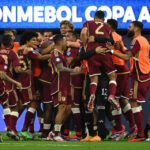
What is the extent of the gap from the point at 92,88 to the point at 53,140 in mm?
1099

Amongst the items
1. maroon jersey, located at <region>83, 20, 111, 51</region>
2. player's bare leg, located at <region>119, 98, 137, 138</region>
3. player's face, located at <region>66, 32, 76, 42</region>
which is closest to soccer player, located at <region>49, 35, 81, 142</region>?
maroon jersey, located at <region>83, 20, 111, 51</region>

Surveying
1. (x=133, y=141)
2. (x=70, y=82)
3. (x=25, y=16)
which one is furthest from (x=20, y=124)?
(x=133, y=141)

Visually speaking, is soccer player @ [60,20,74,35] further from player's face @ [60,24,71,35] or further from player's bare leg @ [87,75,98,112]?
player's bare leg @ [87,75,98,112]

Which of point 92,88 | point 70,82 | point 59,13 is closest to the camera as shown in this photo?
point 92,88

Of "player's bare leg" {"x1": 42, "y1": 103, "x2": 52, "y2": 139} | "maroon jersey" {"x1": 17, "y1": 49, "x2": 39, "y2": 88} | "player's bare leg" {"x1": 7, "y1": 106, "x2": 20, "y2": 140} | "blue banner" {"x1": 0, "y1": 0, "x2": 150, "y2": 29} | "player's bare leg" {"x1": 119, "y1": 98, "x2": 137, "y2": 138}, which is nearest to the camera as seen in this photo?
"player's bare leg" {"x1": 7, "y1": 106, "x2": 20, "y2": 140}

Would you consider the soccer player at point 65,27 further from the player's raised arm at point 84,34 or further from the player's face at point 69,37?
the player's raised arm at point 84,34

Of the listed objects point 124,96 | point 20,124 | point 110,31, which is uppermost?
point 110,31

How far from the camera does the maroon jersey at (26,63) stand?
35.1 feet

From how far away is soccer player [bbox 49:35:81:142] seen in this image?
→ 9.80 m

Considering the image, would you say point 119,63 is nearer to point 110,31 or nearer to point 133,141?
point 110,31

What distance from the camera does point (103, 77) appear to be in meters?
9.95

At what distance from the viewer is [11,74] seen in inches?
413

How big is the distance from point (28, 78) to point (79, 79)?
3.02 ft

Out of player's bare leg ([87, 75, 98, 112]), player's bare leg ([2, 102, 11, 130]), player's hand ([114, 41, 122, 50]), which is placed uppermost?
player's hand ([114, 41, 122, 50])
